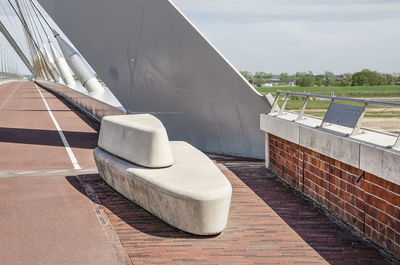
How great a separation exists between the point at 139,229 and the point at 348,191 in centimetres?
266

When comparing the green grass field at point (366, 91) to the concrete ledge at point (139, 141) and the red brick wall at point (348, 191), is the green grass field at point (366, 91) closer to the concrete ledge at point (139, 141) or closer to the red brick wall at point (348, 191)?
the red brick wall at point (348, 191)

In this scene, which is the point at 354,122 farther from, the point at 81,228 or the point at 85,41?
the point at 85,41

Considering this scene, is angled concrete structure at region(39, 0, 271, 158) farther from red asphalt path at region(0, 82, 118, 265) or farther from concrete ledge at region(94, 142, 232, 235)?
concrete ledge at region(94, 142, 232, 235)

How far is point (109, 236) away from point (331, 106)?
3495 millimetres

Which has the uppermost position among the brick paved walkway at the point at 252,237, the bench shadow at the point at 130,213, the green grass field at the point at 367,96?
the green grass field at the point at 367,96

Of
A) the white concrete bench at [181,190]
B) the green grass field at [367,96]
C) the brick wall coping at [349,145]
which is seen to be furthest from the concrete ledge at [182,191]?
the green grass field at [367,96]

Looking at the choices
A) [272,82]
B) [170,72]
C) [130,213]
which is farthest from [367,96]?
[170,72]

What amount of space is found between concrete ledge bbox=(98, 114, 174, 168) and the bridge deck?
0.68 metres

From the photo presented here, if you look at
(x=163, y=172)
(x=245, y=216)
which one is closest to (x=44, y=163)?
(x=163, y=172)

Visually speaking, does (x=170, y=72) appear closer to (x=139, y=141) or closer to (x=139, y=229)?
(x=139, y=141)

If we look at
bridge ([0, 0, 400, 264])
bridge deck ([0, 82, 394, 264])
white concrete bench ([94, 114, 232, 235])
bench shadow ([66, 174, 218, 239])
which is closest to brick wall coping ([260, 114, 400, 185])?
bridge ([0, 0, 400, 264])

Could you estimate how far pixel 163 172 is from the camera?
22.1ft

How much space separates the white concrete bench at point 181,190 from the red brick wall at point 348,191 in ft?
4.94

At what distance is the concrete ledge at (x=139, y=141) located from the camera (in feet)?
22.7
